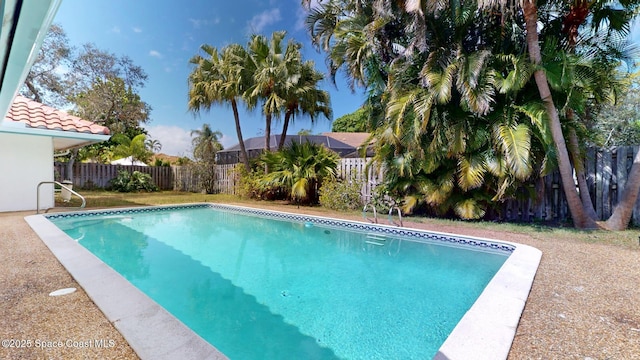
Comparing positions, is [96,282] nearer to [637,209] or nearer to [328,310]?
[328,310]

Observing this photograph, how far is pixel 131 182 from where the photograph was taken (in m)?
18.6

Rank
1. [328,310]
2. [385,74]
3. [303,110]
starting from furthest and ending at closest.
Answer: [303,110] < [385,74] < [328,310]

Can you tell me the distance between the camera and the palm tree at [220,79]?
1390cm

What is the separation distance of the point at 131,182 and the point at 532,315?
2084 cm

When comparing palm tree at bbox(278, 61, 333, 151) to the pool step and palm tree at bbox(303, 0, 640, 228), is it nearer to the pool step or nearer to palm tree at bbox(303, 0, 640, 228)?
palm tree at bbox(303, 0, 640, 228)

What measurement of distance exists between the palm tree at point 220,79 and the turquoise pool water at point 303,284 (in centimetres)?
791

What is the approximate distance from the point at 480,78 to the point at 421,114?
1479 millimetres

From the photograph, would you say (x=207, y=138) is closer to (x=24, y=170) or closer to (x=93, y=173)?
(x=93, y=173)

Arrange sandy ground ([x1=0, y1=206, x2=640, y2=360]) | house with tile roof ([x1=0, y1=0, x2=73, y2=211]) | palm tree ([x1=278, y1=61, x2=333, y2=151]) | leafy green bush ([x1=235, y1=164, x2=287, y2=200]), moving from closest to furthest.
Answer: sandy ground ([x1=0, y1=206, x2=640, y2=360])
house with tile roof ([x1=0, y1=0, x2=73, y2=211])
palm tree ([x1=278, y1=61, x2=333, y2=151])
leafy green bush ([x1=235, y1=164, x2=287, y2=200])

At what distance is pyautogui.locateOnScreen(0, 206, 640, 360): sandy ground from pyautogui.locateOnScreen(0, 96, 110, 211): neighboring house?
20.1 feet

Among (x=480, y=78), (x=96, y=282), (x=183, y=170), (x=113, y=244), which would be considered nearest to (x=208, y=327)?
(x=96, y=282)

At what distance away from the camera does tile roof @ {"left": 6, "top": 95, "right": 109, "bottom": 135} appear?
340 inches

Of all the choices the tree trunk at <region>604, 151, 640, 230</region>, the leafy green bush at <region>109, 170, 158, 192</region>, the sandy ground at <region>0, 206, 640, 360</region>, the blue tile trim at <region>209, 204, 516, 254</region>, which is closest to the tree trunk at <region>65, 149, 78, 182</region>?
the leafy green bush at <region>109, 170, 158, 192</region>

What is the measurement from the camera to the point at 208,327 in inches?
127
